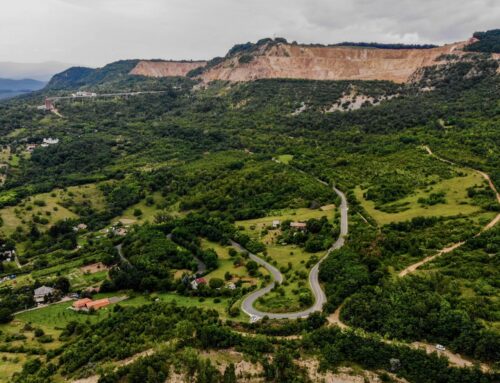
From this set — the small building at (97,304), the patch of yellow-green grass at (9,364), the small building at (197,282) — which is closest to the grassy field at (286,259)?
the small building at (197,282)

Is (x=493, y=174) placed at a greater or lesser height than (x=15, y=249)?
greater

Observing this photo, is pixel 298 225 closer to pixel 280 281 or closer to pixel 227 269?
pixel 227 269

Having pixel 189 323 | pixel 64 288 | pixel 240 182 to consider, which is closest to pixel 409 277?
pixel 189 323

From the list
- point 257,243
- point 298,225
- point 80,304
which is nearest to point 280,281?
point 257,243

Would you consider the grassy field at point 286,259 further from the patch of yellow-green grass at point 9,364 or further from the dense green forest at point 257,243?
the patch of yellow-green grass at point 9,364

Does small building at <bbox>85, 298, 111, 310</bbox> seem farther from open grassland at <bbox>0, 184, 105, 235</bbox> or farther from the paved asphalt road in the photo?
open grassland at <bbox>0, 184, 105, 235</bbox>

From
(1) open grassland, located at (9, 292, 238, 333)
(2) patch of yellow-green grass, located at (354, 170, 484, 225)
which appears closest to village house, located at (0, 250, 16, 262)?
(1) open grassland, located at (9, 292, 238, 333)

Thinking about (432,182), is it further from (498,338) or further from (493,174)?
(498,338)
